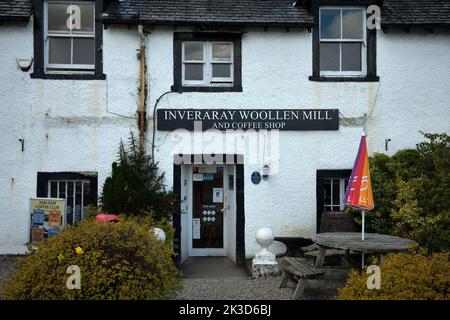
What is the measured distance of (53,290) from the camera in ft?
17.3

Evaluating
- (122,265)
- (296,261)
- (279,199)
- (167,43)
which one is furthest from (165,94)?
(122,265)

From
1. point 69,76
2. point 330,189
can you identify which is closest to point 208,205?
point 330,189

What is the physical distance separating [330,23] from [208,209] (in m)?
4.89

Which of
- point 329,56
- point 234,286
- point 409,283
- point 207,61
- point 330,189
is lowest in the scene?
point 234,286

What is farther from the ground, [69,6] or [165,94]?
[69,6]

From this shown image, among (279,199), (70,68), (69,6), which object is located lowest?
(279,199)

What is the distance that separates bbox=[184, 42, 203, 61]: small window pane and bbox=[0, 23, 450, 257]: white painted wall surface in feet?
1.36

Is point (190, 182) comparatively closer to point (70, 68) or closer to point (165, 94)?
point (165, 94)

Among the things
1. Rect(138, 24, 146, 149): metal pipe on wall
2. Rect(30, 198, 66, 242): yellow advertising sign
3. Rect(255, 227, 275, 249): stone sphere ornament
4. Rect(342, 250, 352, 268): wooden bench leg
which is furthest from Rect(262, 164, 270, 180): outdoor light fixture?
Rect(30, 198, 66, 242): yellow advertising sign

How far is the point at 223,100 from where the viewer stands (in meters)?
9.85

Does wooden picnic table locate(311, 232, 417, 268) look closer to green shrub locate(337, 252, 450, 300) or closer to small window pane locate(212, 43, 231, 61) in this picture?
green shrub locate(337, 252, 450, 300)

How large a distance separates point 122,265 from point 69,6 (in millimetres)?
6739

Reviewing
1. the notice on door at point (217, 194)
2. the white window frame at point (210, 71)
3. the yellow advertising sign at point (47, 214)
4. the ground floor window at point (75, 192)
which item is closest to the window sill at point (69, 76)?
the white window frame at point (210, 71)

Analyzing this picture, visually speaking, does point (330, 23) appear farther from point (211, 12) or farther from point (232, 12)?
point (211, 12)
